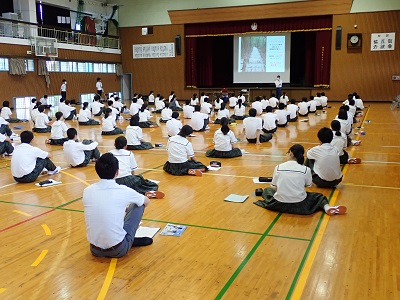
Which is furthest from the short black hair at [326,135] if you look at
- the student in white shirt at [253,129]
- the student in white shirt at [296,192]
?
the student in white shirt at [253,129]

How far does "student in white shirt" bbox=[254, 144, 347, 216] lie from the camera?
570 cm

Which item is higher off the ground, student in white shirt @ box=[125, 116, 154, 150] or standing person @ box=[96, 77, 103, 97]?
standing person @ box=[96, 77, 103, 97]

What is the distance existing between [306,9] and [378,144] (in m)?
16.2

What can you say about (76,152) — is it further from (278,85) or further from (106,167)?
(278,85)

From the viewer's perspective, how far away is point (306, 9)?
82.9 ft

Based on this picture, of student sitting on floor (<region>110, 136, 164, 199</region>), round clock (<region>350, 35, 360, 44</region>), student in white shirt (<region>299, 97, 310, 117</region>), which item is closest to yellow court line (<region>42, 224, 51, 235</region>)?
student sitting on floor (<region>110, 136, 164, 199</region>)

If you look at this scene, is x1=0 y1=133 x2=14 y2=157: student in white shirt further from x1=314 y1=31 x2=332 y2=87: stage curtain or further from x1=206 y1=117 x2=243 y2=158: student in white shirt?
x1=314 y1=31 x2=332 y2=87: stage curtain

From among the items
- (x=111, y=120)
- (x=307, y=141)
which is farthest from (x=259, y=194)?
(x=111, y=120)

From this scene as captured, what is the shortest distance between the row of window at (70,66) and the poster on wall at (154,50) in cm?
217

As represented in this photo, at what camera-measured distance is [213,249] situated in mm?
4738

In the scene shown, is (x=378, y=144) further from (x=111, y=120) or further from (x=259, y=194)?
(x=111, y=120)

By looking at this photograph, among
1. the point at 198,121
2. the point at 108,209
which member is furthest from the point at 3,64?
the point at 108,209

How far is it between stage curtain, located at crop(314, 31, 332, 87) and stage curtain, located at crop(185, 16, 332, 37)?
0.53 meters

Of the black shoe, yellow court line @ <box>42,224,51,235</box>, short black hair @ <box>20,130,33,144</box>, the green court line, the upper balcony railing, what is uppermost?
the upper balcony railing
